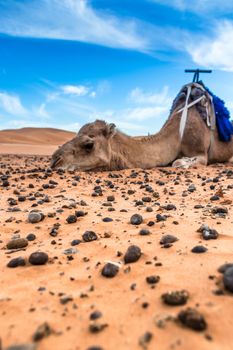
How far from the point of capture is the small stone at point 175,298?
5.54 feet

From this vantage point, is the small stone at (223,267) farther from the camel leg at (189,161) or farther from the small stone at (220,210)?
the camel leg at (189,161)

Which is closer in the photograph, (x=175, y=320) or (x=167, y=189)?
(x=175, y=320)

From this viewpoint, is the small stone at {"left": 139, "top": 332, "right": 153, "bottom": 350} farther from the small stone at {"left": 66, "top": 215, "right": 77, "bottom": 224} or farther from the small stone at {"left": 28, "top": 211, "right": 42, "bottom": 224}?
the small stone at {"left": 28, "top": 211, "right": 42, "bottom": 224}

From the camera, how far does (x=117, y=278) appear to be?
211 centimetres

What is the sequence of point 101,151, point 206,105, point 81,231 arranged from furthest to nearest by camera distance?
point 206,105
point 101,151
point 81,231

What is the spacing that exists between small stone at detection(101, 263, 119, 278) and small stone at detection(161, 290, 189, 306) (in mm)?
486

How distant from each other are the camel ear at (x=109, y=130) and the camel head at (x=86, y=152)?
86 mm

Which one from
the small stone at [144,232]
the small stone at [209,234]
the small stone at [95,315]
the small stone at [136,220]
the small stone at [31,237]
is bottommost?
the small stone at [95,315]

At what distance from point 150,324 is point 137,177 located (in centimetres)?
600

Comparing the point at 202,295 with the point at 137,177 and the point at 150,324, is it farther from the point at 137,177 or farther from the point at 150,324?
the point at 137,177

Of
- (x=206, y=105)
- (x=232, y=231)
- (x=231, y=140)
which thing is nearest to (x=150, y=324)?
(x=232, y=231)

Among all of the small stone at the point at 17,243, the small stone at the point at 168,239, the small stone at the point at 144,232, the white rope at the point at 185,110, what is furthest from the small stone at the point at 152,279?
the white rope at the point at 185,110

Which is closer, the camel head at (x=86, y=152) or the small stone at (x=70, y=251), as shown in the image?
the small stone at (x=70, y=251)

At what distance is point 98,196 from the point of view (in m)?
5.39
